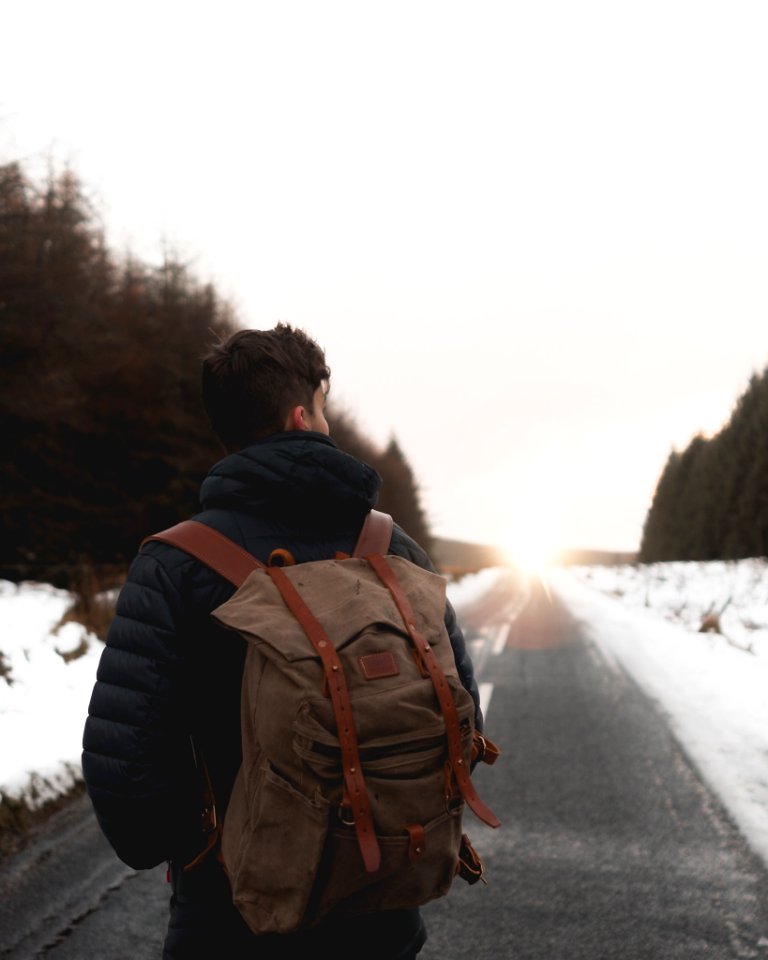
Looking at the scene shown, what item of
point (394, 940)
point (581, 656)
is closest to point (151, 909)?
point (394, 940)

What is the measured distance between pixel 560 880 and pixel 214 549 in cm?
295

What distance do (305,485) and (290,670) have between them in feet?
1.30

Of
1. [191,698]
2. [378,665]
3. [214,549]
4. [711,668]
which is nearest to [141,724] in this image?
[191,698]

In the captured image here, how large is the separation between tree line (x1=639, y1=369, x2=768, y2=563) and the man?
30201 mm

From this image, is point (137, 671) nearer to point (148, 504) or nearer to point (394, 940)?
point (394, 940)

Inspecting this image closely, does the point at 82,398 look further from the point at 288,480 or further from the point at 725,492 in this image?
the point at 725,492

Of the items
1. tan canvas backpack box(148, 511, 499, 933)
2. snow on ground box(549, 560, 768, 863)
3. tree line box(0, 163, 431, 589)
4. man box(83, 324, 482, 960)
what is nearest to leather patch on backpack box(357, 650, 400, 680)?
tan canvas backpack box(148, 511, 499, 933)

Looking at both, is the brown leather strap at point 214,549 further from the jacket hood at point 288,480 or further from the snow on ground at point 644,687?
the snow on ground at point 644,687

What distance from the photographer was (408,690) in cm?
131

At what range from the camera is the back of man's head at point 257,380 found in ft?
5.32

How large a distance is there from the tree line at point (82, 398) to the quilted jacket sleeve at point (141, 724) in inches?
516

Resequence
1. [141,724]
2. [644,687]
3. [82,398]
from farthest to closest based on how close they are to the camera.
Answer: [82,398]
[644,687]
[141,724]

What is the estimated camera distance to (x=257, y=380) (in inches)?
64.1

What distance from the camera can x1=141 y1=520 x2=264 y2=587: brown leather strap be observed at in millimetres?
1474
